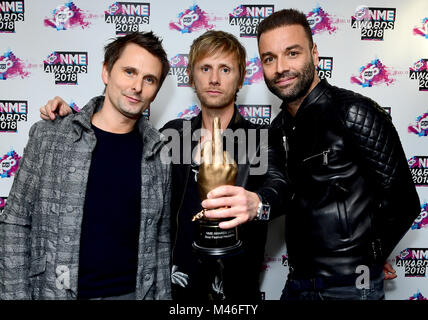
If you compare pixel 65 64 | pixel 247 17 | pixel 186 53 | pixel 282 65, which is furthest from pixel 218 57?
pixel 65 64

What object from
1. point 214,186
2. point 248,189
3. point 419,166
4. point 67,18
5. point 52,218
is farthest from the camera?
point 419,166

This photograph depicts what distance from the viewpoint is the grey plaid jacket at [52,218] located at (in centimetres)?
113

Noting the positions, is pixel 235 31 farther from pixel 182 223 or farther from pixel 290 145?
pixel 182 223

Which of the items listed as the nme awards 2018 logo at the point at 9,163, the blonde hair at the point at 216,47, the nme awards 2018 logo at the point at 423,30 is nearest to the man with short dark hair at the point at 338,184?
the blonde hair at the point at 216,47

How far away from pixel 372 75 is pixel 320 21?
49 cm

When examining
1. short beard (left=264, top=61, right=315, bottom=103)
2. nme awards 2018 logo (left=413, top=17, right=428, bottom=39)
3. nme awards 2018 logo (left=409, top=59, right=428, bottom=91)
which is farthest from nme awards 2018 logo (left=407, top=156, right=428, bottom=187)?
short beard (left=264, top=61, right=315, bottom=103)

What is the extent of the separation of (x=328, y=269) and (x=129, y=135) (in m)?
1.05

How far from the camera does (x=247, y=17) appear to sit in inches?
75.2

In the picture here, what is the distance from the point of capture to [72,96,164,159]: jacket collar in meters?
1.25

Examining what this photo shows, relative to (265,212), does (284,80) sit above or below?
above

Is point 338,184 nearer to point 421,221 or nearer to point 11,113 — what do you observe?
point 421,221
